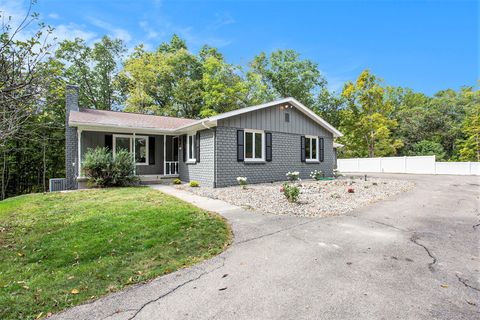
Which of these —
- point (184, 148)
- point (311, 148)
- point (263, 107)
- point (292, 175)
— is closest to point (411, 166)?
point (311, 148)

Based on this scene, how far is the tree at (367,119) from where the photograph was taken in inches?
1062

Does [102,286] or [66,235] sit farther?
[66,235]

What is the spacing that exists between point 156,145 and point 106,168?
3525 millimetres

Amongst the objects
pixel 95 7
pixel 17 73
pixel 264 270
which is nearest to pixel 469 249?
pixel 264 270

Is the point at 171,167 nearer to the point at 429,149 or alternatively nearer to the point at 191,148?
the point at 191,148

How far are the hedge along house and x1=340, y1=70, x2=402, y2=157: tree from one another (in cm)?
1572

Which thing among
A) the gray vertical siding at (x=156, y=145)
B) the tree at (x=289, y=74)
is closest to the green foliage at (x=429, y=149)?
the tree at (x=289, y=74)

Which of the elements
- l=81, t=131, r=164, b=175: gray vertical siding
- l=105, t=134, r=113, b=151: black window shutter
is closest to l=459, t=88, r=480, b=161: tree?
l=81, t=131, r=164, b=175: gray vertical siding

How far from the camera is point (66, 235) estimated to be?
14.9ft

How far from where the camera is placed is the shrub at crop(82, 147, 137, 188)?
1054cm

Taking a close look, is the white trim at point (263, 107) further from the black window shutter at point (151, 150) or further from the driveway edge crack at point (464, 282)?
the driveway edge crack at point (464, 282)

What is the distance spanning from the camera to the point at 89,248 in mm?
3953

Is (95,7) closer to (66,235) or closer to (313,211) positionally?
(66,235)

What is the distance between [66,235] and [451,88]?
49863 mm
